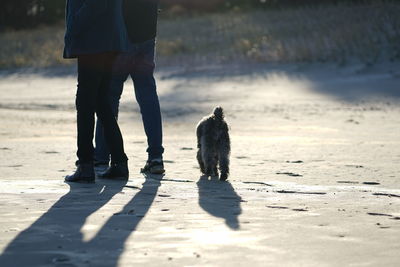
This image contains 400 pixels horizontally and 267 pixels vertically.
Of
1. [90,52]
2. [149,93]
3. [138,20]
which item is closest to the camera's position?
[90,52]

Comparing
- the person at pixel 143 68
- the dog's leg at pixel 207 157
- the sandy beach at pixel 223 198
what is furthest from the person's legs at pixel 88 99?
the dog's leg at pixel 207 157

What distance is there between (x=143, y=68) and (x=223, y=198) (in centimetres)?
172

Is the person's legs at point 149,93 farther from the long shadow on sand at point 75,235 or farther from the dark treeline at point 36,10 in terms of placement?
the dark treeline at point 36,10

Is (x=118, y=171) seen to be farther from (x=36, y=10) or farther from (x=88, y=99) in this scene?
(x=36, y=10)

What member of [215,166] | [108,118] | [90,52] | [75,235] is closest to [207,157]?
[215,166]

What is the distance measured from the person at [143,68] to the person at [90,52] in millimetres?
468

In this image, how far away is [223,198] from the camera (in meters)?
6.43

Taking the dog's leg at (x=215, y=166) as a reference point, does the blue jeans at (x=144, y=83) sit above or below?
above

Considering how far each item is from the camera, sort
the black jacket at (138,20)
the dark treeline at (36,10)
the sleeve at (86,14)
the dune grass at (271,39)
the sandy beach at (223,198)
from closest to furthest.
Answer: the sandy beach at (223,198) → the sleeve at (86,14) → the black jacket at (138,20) → the dune grass at (271,39) → the dark treeline at (36,10)

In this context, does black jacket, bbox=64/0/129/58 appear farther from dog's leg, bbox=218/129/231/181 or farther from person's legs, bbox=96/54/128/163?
dog's leg, bbox=218/129/231/181

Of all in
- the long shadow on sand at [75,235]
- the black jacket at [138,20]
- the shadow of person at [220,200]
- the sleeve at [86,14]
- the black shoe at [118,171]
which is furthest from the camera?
the black jacket at [138,20]

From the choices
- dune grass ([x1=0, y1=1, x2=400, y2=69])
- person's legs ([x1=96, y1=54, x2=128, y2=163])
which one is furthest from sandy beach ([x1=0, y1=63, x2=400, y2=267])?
dune grass ([x1=0, y1=1, x2=400, y2=69])

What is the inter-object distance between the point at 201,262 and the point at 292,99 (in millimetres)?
13797

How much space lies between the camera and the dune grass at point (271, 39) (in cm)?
2456
